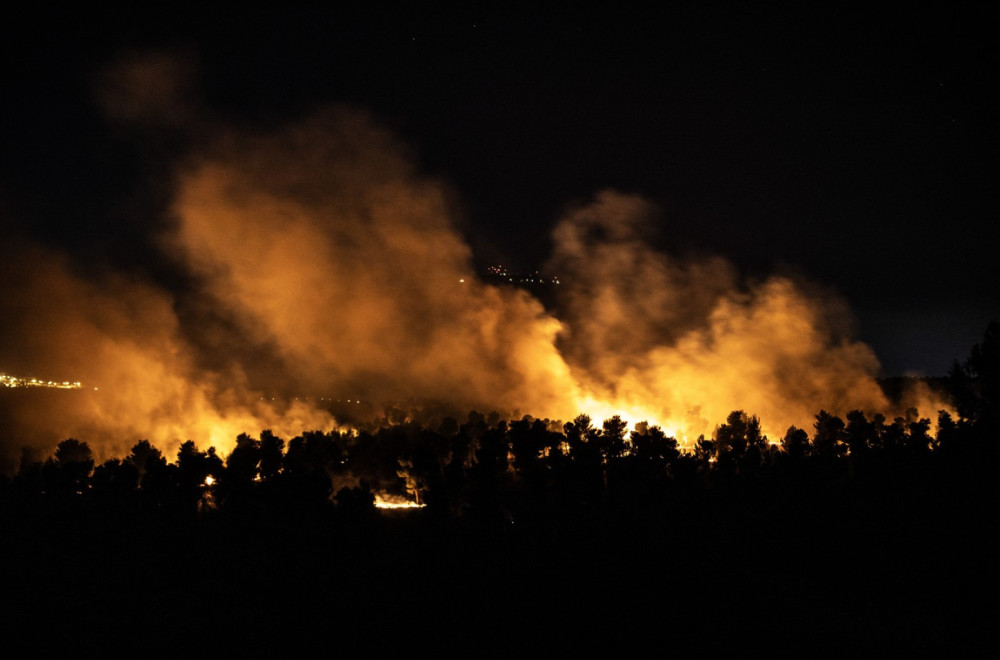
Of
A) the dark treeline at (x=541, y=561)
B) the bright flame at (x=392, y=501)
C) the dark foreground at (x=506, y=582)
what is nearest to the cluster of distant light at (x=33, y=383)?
the dark treeline at (x=541, y=561)

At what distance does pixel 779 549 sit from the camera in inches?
354

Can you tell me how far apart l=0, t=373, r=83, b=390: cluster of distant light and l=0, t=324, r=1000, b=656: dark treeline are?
1609 cm

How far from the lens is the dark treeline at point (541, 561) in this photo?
6410mm

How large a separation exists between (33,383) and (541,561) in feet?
100

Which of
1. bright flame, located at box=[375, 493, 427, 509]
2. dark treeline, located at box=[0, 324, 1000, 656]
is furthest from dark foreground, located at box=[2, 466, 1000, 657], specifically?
bright flame, located at box=[375, 493, 427, 509]

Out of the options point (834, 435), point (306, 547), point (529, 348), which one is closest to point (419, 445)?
point (306, 547)

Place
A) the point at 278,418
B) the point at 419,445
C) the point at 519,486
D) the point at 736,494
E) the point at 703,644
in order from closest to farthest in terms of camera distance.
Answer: the point at 703,644 → the point at 736,494 → the point at 519,486 → the point at 419,445 → the point at 278,418

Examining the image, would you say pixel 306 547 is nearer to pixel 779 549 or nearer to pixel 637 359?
pixel 779 549

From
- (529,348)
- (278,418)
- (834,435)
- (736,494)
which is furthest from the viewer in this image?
(529,348)

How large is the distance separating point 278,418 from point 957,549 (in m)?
24.6

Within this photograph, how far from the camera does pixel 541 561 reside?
7219 mm

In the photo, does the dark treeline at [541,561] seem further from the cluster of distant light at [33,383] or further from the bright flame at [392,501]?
the cluster of distant light at [33,383]

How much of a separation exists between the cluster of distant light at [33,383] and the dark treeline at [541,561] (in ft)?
52.8

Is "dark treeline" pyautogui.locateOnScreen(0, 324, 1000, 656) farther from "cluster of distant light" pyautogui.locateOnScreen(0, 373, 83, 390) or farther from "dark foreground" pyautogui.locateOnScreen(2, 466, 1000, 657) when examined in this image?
"cluster of distant light" pyautogui.locateOnScreen(0, 373, 83, 390)
